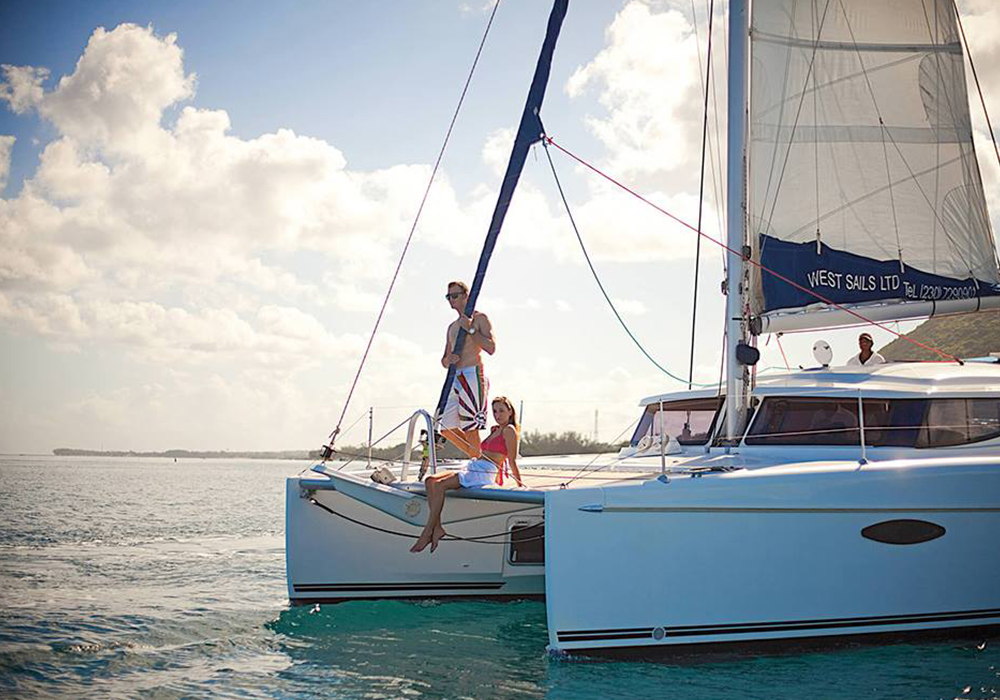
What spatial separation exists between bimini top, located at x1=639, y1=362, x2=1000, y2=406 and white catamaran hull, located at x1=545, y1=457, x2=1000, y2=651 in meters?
1.01

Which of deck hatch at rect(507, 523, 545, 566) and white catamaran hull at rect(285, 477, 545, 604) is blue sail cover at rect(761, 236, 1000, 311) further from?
white catamaran hull at rect(285, 477, 545, 604)

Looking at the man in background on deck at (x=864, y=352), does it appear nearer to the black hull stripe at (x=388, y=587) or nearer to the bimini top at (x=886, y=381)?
the bimini top at (x=886, y=381)

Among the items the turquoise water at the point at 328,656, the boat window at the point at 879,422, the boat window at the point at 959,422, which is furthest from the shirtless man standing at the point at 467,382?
the boat window at the point at 959,422

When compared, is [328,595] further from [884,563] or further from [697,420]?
[884,563]

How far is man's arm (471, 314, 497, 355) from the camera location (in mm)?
7695

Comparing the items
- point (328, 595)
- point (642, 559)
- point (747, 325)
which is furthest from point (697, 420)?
point (328, 595)

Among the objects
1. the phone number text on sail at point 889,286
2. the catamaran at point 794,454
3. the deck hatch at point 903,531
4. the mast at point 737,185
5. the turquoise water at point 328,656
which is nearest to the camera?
the turquoise water at point 328,656

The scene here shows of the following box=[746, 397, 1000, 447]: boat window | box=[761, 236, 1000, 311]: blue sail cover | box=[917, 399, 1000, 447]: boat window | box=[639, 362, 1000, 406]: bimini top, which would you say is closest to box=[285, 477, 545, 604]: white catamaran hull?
box=[639, 362, 1000, 406]: bimini top

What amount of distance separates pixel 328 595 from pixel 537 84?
15.9 ft

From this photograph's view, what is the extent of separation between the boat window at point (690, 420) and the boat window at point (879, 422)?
27.0 inches

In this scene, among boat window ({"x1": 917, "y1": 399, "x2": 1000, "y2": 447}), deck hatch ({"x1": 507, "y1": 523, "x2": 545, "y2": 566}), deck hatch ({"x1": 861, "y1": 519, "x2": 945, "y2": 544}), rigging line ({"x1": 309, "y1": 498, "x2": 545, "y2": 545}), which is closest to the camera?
deck hatch ({"x1": 861, "y1": 519, "x2": 945, "y2": 544})

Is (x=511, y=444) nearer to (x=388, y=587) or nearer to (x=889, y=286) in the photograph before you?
(x=388, y=587)

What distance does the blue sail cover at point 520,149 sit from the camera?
25.2 ft

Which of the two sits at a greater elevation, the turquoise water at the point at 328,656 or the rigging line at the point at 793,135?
the rigging line at the point at 793,135
